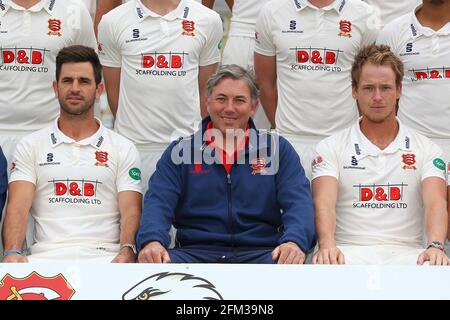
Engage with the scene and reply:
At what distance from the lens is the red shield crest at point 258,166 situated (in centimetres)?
561

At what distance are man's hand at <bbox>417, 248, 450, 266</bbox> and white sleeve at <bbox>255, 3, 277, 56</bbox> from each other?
80.6 inches

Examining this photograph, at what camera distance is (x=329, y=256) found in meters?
5.23

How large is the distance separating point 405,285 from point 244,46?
10.0 ft

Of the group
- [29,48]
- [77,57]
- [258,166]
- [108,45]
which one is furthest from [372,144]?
[29,48]

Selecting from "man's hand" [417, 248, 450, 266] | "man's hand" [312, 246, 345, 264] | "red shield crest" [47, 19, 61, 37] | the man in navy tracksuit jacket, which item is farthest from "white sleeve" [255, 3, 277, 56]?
"man's hand" [417, 248, 450, 266]

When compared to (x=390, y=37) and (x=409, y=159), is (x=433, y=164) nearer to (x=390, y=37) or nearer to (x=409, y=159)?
(x=409, y=159)

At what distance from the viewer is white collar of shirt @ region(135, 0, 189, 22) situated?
6.61m

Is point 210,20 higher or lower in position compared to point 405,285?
higher

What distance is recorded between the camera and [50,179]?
5.82 metres

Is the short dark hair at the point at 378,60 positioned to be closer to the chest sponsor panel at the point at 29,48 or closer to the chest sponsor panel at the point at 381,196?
the chest sponsor panel at the point at 381,196

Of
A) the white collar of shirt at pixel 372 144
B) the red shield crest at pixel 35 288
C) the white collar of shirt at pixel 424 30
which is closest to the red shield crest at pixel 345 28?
the white collar of shirt at pixel 424 30

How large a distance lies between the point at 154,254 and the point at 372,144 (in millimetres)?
1465

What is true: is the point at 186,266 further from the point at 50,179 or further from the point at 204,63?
the point at 204,63

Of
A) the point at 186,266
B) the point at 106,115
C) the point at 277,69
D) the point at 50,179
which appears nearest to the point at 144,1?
the point at 277,69
